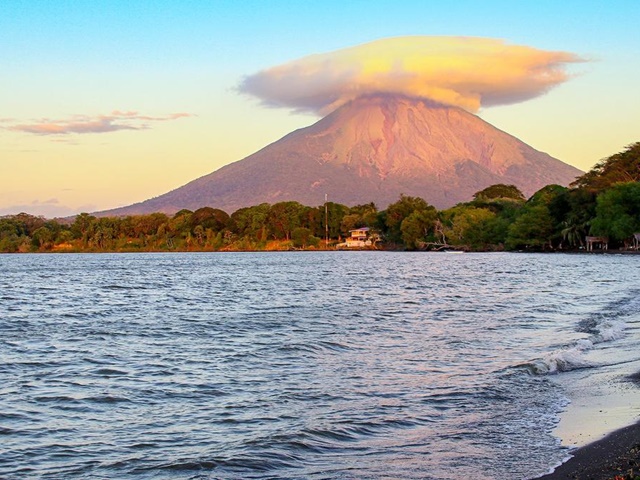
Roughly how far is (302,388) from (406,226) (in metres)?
135

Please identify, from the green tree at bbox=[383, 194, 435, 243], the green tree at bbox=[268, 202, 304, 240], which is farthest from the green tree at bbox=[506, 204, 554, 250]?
the green tree at bbox=[268, 202, 304, 240]

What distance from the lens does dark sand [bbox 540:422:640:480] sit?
768 centimetres

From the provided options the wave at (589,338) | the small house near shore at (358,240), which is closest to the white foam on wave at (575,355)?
the wave at (589,338)

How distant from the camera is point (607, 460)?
8.39 metres

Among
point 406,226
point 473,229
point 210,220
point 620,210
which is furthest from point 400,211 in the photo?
point 620,210

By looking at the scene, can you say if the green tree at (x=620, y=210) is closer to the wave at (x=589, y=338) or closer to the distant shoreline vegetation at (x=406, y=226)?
the distant shoreline vegetation at (x=406, y=226)

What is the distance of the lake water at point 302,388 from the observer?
373 inches

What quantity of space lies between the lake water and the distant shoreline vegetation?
85.9 metres

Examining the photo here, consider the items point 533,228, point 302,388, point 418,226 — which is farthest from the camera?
point 418,226

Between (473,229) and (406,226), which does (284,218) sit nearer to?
(406,226)

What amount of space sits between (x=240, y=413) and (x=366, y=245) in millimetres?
158102

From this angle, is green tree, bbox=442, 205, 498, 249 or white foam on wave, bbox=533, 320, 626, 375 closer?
white foam on wave, bbox=533, 320, 626, 375

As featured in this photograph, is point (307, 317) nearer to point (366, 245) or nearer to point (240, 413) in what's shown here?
point (240, 413)

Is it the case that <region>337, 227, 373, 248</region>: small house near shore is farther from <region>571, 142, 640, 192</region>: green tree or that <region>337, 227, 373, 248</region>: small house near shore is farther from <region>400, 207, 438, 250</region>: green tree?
<region>571, 142, 640, 192</region>: green tree
